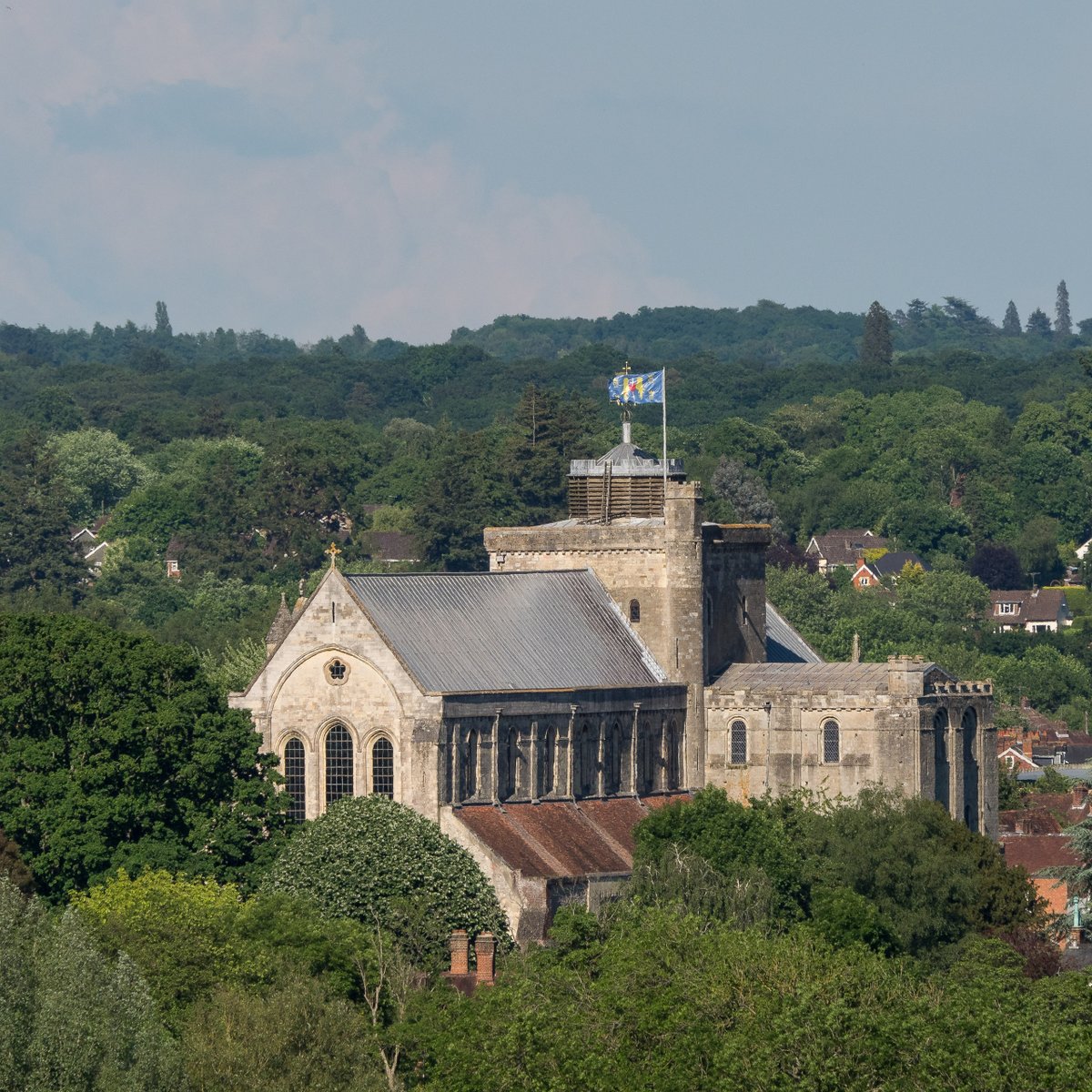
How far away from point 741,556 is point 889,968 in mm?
31285

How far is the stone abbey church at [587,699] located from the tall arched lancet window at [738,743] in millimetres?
56

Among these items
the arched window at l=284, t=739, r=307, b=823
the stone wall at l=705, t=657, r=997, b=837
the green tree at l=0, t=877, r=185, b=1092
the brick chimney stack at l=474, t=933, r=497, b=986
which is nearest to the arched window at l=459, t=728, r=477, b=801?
the arched window at l=284, t=739, r=307, b=823

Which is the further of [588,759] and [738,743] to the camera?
[738,743]

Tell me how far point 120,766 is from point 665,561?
20618mm

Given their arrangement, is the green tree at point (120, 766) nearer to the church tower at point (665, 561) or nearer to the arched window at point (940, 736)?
the church tower at point (665, 561)

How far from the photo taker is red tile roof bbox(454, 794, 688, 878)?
310ft

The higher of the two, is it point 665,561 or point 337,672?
point 665,561

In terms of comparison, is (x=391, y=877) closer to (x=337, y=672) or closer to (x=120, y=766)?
(x=120, y=766)

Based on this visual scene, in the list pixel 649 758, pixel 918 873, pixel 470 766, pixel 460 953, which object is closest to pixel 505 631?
pixel 470 766

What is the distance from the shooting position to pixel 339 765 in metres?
97.4

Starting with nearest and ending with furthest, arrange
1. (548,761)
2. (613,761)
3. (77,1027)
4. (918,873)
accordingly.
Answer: (77,1027) → (918,873) → (548,761) → (613,761)

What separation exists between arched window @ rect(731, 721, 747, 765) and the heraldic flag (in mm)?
12231

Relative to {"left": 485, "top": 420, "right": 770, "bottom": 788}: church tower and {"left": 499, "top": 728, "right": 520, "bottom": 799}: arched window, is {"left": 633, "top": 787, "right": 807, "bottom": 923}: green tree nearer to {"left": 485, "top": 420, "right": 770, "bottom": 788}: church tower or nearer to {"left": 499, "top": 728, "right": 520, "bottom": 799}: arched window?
{"left": 499, "top": 728, "right": 520, "bottom": 799}: arched window

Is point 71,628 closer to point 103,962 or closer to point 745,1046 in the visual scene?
point 103,962
